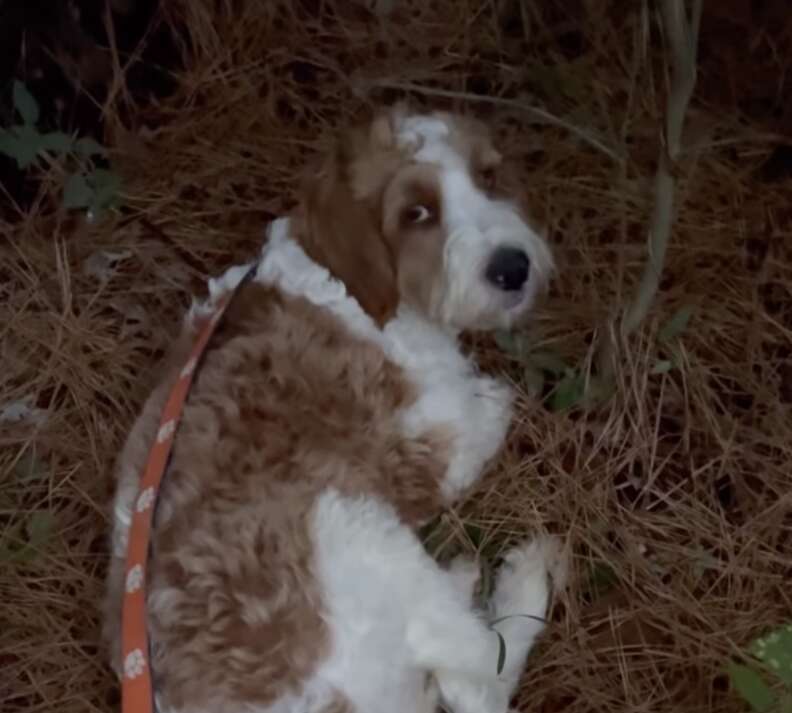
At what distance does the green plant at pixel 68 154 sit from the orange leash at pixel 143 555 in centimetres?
109

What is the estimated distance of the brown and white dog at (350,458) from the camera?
2979 millimetres

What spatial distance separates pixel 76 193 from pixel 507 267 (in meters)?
1.61

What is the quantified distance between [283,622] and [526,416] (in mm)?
1146

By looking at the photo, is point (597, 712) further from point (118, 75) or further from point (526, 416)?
point (118, 75)

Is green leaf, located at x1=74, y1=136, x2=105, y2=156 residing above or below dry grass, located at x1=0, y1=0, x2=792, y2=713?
above

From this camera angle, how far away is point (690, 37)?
2.98 metres

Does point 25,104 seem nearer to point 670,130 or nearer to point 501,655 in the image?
point 670,130

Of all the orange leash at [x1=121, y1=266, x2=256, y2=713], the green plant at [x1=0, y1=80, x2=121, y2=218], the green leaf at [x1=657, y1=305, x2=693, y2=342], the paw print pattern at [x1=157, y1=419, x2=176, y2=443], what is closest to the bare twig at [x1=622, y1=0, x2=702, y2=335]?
the green leaf at [x1=657, y1=305, x2=693, y2=342]

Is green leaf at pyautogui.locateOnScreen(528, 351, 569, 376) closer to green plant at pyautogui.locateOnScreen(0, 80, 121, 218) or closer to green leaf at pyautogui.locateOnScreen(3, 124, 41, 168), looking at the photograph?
green plant at pyautogui.locateOnScreen(0, 80, 121, 218)

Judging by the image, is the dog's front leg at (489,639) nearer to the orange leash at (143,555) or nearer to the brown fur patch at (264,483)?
the brown fur patch at (264,483)

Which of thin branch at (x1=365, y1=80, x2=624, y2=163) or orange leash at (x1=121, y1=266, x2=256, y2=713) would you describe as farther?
thin branch at (x1=365, y1=80, x2=624, y2=163)

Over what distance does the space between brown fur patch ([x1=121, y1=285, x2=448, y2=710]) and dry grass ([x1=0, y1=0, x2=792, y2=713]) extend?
0.47 m

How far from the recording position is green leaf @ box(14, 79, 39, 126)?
4.11m

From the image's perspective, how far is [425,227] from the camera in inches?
134
